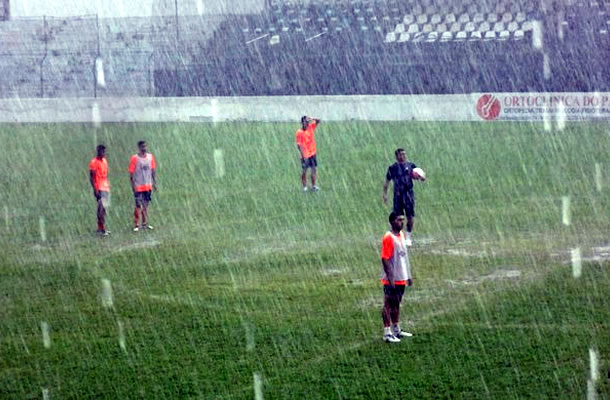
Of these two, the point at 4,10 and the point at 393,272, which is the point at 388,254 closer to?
the point at 393,272

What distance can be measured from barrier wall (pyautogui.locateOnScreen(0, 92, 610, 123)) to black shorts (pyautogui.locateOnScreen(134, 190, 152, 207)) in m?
21.9

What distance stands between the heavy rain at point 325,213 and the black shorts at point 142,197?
4 centimetres

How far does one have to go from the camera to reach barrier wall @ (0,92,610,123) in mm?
36906

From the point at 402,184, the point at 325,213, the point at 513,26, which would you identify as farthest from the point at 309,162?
the point at 513,26

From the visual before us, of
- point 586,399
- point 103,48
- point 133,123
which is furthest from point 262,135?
point 586,399

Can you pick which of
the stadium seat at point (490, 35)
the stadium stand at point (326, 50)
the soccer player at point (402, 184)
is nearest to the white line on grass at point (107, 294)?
the soccer player at point (402, 184)

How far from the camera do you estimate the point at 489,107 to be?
38094 millimetres

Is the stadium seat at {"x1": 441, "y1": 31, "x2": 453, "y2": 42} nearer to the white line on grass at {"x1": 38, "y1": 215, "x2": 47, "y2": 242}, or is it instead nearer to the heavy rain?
the heavy rain

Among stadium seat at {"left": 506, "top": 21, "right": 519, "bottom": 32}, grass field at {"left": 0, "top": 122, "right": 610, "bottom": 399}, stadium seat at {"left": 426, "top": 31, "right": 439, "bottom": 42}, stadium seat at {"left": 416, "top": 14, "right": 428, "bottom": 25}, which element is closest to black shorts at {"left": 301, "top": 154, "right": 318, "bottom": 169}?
grass field at {"left": 0, "top": 122, "right": 610, "bottom": 399}

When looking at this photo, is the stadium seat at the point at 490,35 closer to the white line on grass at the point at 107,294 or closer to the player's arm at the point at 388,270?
the white line on grass at the point at 107,294

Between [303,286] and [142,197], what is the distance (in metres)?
5.81

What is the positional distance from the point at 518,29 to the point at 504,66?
5.52m

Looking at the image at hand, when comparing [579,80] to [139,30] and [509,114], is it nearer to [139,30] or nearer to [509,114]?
[509,114]

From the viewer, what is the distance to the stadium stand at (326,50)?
4188 cm
